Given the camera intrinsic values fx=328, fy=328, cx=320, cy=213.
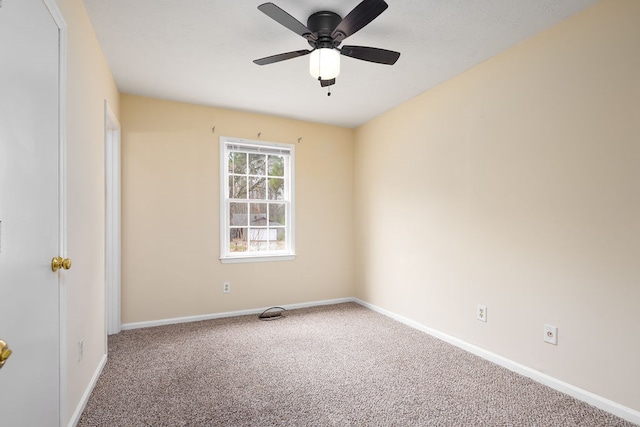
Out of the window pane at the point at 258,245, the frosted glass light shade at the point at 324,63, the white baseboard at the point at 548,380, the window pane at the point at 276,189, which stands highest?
the frosted glass light shade at the point at 324,63

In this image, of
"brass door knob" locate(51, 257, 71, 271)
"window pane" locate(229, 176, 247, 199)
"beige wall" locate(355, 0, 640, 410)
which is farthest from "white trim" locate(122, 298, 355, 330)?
"brass door knob" locate(51, 257, 71, 271)

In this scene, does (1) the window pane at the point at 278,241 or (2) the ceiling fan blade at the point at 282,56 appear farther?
(1) the window pane at the point at 278,241

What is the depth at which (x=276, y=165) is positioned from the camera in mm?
4258

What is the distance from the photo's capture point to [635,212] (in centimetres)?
186

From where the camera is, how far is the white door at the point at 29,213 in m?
1.05

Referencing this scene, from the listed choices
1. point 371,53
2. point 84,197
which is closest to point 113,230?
point 84,197

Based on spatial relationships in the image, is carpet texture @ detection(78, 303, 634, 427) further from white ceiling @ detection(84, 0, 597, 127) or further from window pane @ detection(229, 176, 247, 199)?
white ceiling @ detection(84, 0, 597, 127)

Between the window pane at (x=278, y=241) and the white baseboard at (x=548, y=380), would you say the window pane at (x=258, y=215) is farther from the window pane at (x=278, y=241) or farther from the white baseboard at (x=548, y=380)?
the white baseboard at (x=548, y=380)

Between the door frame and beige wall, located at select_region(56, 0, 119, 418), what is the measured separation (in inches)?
3.2

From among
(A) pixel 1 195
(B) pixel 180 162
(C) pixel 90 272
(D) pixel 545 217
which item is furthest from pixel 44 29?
(D) pixel 545 217

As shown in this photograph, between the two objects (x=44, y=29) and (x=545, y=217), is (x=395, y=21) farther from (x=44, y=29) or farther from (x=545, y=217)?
(x=44, y=29)

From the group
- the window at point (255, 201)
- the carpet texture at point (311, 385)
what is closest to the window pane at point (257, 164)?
the window at point (255, 201)

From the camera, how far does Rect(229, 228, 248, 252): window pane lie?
3.98 m

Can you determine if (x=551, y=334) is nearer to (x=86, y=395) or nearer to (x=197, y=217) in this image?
(x=86, y=395)
